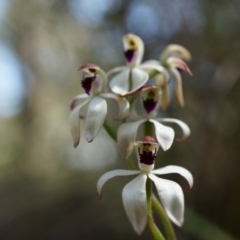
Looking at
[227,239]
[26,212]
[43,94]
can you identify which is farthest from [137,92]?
[43,94]

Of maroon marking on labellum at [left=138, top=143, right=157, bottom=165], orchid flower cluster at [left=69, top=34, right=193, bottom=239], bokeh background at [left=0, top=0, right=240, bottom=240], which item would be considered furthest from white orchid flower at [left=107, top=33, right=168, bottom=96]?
bokeh background at [left=0, top=0, right=240, bottom=240]

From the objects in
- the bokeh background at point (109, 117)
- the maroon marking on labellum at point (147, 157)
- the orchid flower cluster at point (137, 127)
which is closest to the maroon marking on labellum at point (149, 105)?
the orchid flower cluster at point (137, 127)

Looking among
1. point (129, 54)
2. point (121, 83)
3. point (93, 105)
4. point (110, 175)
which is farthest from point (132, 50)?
point (110, 175)

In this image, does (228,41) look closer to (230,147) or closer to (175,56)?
(230,147)

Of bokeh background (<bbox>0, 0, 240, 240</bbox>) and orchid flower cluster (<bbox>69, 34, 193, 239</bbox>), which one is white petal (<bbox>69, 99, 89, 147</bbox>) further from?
bokeh background (<bbox>0, 0, 240, 240</bbox>)

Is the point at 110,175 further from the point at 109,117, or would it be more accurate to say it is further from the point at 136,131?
the point at 109,117
